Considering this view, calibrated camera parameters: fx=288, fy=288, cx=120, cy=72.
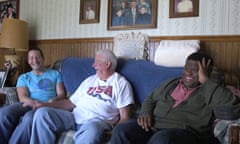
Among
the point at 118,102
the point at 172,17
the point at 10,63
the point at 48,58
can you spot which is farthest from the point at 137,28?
the point at 10,63

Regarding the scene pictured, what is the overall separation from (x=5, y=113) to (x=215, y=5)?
2.00 m

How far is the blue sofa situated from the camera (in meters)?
2.23

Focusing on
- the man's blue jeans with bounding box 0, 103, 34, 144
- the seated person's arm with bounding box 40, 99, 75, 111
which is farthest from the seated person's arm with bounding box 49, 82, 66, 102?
the man's blue jeans with bounding box 0, 103, 34, 144

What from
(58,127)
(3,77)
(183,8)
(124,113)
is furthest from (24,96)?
(183,8)

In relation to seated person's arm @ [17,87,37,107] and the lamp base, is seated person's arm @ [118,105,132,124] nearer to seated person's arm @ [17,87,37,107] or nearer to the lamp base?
seated person's arm @ [17,87,37,107]

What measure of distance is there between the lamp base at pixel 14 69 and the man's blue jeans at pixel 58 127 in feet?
3.92

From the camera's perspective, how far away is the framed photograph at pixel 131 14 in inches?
112

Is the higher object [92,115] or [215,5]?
[215,5]

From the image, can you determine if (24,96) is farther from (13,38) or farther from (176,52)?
(176,52)

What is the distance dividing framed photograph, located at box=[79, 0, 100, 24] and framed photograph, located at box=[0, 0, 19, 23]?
1076mm

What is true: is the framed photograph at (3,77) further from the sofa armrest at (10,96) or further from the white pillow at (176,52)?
the white pillow at (176,52)

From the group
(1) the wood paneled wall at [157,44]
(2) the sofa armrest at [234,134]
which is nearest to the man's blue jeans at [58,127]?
(2) the sofa armrest at [234,134]

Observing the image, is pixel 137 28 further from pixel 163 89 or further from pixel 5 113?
pixel 5 113

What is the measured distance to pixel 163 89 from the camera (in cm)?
205
